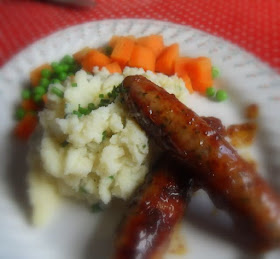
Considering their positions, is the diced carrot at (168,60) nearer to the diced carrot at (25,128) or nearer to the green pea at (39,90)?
the green pea at (39,90)

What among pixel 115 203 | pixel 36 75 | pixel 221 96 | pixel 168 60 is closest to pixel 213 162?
pixel 115 203

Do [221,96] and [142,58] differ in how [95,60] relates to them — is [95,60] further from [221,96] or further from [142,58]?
[221,96]

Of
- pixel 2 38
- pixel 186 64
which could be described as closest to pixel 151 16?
pixel 186 64

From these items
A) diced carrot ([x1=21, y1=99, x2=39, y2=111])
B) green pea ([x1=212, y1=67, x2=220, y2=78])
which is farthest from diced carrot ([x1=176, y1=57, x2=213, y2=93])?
diced carrot ([x1=21, y1=99, x2=39, y2=111])

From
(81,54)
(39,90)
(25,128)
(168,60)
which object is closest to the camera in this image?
(25,128)

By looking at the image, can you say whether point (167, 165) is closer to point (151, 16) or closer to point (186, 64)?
point (186, 64)
